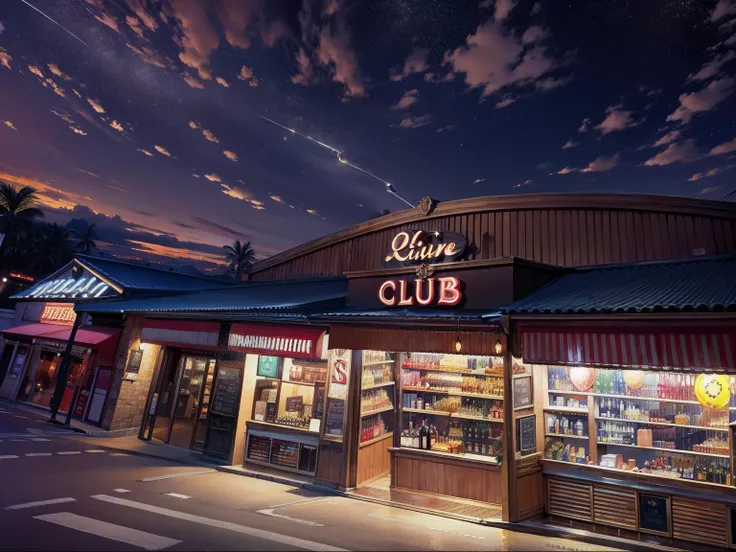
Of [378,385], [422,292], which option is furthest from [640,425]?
[378,385]

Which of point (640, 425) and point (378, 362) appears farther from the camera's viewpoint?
point (378, 362)

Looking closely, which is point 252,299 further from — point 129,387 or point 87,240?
point 87,240

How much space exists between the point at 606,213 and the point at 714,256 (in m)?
2.40

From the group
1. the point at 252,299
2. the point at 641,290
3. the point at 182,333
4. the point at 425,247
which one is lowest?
the point at 182,333

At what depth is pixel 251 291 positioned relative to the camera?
54.3 feet

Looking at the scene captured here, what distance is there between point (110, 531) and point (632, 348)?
888 centimetres

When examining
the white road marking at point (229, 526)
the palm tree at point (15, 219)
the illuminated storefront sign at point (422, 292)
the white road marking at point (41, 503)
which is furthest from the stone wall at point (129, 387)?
the palm tree at point (15, 219)

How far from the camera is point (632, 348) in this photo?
6973 millimetres

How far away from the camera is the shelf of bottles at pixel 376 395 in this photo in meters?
10.8

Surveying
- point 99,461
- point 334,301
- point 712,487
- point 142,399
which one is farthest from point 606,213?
point 142,399

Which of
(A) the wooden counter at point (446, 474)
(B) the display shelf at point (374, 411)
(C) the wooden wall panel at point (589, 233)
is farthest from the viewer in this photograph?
(B) the display shelf at point (374, 411)

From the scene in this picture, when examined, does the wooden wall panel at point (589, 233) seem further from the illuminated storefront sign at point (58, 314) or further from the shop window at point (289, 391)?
the illuminated storefront sign at point (58, 314)

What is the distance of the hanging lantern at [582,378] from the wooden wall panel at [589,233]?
2.83m

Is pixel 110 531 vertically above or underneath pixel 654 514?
underneath
